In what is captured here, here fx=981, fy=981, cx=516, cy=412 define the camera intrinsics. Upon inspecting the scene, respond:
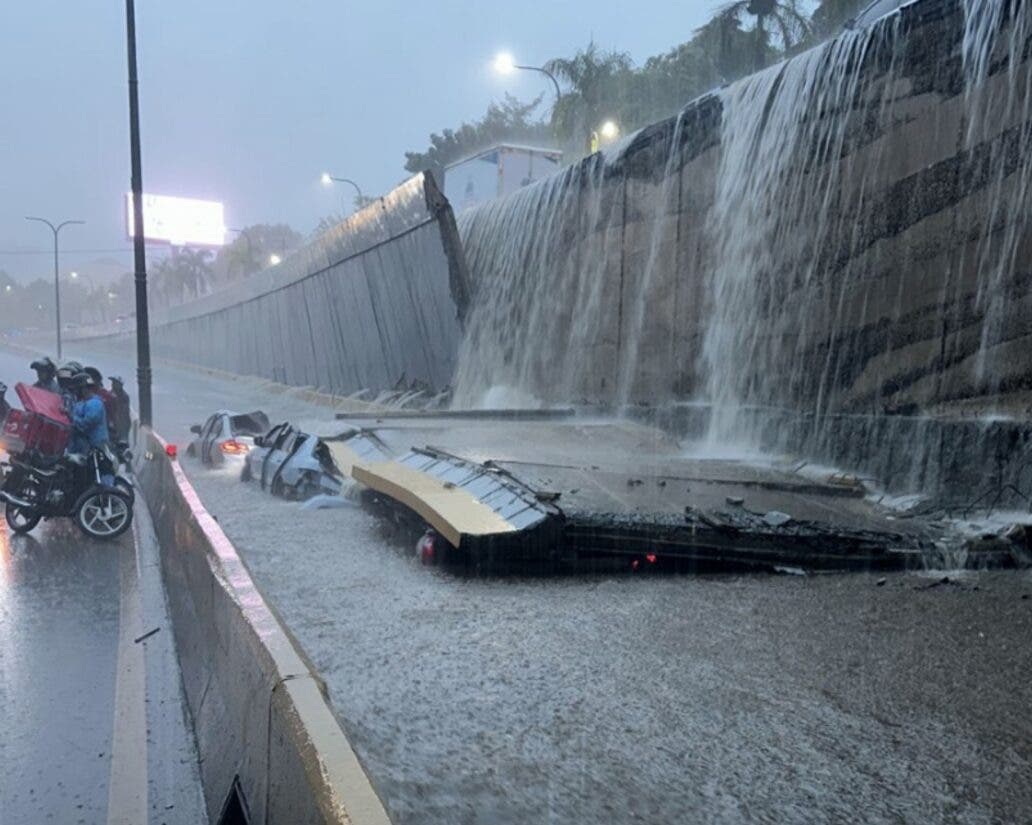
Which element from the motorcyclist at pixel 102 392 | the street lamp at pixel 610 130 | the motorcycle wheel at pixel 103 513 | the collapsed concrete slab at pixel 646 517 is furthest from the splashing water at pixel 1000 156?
the street lamp at pixel 610 130

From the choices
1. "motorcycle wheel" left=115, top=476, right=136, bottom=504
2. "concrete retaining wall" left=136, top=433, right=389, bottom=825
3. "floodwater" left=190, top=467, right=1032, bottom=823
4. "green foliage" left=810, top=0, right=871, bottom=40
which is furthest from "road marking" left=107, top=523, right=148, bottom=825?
"green foliage" left=810, top=0, right=871, bottom=40

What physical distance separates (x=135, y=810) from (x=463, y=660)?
59.5 inches

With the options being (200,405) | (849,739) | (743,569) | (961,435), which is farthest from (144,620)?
(200,405)

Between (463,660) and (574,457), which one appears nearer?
(463,660)

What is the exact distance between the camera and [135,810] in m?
3.85

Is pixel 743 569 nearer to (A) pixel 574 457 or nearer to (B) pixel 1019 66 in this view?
(A) pixel 574 457

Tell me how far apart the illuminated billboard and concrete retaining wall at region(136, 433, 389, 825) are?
76306 millimetres

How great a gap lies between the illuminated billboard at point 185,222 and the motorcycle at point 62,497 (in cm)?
7157

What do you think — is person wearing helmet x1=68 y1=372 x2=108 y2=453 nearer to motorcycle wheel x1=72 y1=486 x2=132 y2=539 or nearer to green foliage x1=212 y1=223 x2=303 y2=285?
motorcycle wheel x1=72 y1=486 x2=132 y2=539

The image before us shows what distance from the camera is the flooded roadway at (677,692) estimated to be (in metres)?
3.22

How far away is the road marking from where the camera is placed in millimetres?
3886

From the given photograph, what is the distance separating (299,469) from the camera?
10.2m

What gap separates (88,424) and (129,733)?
19.0 feet

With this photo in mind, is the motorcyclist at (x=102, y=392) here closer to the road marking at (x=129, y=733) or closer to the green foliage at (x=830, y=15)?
the road marking at (x=129, y=733)
